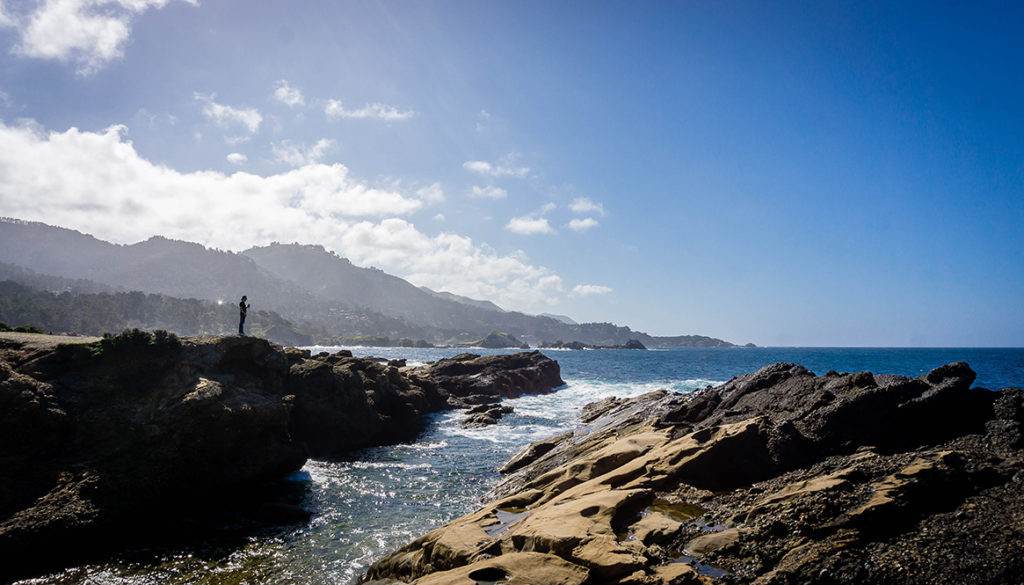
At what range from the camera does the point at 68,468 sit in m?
17.7

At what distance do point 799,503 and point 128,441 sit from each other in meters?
24.3

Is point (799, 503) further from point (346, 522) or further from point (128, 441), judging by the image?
point (128, 441)

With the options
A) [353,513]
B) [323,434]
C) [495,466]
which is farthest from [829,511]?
[323,434]

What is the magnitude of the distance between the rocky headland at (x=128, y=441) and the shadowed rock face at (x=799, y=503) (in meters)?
11.4

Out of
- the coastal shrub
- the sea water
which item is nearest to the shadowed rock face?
the sea water

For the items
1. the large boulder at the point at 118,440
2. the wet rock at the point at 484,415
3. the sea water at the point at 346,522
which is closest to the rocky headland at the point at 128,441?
the large boulder at the point at 118,440

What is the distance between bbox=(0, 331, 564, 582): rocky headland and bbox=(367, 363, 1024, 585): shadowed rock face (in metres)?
11.4

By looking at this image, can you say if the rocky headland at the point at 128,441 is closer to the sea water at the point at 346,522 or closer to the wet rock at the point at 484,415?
the sea water at the point at 346,522

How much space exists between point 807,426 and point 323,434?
28709mm

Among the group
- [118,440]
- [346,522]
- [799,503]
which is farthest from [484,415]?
[799,503]

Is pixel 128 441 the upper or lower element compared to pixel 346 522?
upper

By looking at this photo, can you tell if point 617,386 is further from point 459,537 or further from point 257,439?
point 459,537

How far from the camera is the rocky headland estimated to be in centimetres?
1617

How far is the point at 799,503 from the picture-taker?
10969 millimetres
